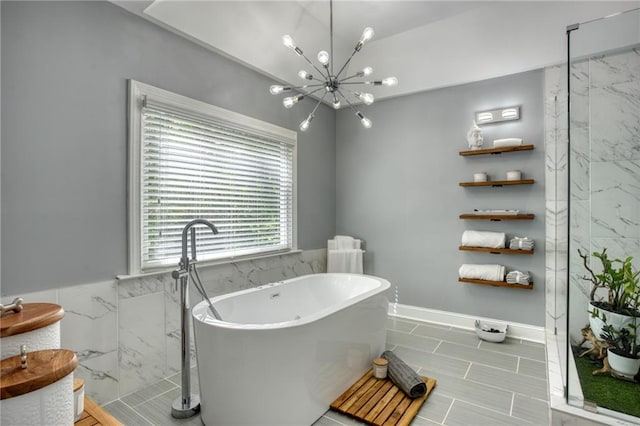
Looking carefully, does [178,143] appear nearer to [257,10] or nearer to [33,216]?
[33,216]

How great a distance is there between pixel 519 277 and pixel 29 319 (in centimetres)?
364

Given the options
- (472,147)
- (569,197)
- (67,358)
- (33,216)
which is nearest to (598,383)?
(569,197)

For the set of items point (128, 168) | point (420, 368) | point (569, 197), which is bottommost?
point (420, 368)

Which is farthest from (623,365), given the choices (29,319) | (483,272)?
(29,319)

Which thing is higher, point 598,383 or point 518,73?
point 518,73

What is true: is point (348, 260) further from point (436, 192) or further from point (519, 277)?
point (519, 277)

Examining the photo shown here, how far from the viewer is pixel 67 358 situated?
118cm

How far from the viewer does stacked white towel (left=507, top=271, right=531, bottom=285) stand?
321 centimetres

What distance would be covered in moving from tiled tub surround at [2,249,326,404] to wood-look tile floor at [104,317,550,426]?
127 mm

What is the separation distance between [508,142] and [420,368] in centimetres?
230

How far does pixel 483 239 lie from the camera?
3396 mm

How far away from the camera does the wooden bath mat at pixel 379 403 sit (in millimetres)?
2041

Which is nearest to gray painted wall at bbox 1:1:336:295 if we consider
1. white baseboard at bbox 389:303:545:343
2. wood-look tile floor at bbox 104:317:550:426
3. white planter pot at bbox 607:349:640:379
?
wood-look tile floor at bbox 104:317:550:426

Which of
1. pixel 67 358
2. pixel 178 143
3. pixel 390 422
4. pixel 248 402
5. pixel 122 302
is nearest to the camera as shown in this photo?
pixel 67 358
